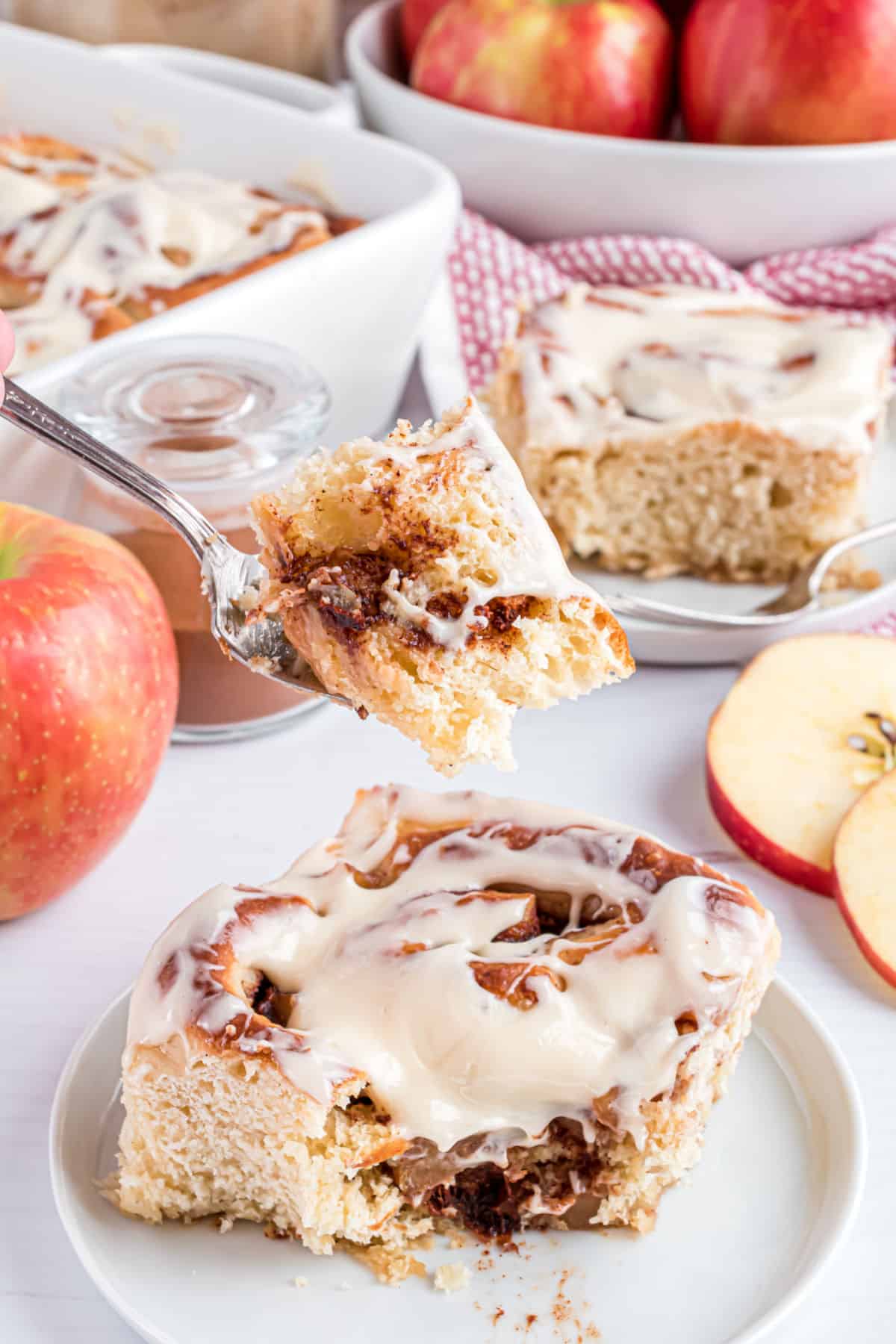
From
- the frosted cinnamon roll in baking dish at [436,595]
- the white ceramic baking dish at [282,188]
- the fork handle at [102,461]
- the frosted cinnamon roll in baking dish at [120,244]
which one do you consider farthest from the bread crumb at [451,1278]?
the frosted cinnamon roll in baking dish at [120,244]

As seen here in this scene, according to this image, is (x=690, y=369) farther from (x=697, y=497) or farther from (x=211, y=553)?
(x=211, y=553)

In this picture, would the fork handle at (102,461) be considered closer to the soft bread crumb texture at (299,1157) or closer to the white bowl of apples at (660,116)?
the soft bread crumb texture at (299,1157)

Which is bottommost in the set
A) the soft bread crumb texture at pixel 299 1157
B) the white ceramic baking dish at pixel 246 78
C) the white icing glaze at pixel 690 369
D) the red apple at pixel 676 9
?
the soft bread crumb texture at pixel 299 1157

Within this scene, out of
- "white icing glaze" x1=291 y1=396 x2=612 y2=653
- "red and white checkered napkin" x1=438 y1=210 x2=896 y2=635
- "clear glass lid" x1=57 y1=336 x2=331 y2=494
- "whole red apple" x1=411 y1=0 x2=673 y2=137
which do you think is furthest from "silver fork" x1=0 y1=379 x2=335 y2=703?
"whole red apple" x1=411 y1=0 x2=673 y2=137

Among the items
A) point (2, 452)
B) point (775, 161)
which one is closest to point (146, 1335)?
point (2, 452)

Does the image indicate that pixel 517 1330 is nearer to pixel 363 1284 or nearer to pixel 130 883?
pixel 363 1284

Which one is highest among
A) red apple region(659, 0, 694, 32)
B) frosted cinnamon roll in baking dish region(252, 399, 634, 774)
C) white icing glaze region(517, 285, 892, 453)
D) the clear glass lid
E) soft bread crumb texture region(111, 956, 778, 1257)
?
red apple region(659, 0, 694, 32)

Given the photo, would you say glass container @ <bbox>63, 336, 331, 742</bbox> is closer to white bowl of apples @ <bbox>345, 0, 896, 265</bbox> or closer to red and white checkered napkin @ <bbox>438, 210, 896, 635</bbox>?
red and white checkered napkin @ <bbox>438, 210, 896, 635</bbox>
